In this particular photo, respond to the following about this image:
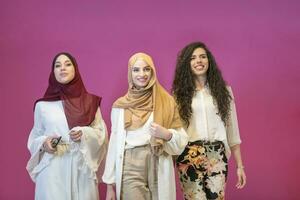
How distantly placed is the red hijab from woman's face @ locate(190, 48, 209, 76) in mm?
587

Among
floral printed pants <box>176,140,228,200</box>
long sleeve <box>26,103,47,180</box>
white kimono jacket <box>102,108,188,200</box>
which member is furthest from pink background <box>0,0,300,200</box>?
white kimono jacket <box>102,108,188,200</box>

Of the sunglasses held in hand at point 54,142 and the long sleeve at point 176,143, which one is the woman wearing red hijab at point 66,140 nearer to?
the sunglasses held in hand at point 54,142

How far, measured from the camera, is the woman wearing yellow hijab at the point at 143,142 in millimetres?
2279

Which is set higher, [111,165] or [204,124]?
[204,124]

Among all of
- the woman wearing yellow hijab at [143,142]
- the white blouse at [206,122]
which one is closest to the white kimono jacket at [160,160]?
the woman wearing yellow hijab at [143,142]

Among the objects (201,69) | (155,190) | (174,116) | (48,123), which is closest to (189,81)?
(201,69)

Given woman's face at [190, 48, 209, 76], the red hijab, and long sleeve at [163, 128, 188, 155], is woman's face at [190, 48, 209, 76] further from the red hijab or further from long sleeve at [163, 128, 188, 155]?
the red hijab

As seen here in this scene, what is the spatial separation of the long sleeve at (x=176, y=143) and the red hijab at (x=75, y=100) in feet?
1.64

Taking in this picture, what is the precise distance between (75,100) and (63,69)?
188 mm

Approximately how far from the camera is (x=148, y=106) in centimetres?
236

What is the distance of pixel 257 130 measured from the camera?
3.24 meters

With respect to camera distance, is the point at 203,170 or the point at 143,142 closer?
the point at 143,142

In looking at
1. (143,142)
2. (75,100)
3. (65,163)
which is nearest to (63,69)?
(75,100)

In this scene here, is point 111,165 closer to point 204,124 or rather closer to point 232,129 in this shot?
point 204,124
